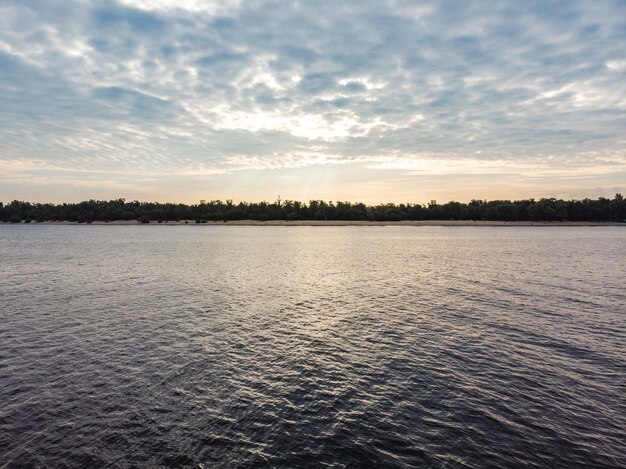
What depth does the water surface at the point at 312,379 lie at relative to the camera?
1662 cm

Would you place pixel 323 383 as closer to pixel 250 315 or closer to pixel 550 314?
pixel 250 315

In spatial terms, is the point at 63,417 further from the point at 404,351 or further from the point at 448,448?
the point at 404,351

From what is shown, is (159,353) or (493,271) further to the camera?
(493,271)

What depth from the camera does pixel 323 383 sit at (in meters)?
23.1

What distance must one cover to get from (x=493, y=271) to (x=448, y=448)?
64.9 metres

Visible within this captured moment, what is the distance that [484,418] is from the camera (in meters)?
19.1

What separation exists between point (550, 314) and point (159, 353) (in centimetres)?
4024

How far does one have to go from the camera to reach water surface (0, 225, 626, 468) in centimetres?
1662

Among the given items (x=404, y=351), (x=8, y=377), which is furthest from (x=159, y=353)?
(x=404, y=351)

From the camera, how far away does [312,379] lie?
23.7m

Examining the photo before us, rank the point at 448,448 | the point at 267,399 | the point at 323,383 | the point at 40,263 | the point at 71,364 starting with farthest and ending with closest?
the point at 40,263, the point at 71,364, the point at 323,383, the point at 267,399, the point at 448,448

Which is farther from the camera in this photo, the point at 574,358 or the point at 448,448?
the point at 574,358

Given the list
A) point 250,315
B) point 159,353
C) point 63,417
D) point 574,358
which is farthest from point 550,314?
point 63,417

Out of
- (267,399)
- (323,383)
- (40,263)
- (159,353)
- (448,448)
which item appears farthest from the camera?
(40,263)
